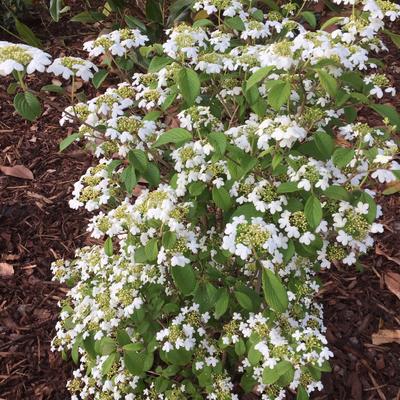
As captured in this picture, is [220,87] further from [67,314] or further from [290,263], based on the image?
[67,314]

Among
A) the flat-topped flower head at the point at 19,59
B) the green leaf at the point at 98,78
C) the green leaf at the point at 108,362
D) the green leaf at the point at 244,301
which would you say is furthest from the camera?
the green leaf at the point at 98,78

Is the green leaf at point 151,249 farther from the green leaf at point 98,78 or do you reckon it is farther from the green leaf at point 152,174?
the green leaf at point 98,78

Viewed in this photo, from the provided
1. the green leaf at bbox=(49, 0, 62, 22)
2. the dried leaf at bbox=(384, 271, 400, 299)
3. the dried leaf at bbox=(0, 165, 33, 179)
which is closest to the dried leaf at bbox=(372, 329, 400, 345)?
the dried leaf at bbox=(384, 271, 400, 299)

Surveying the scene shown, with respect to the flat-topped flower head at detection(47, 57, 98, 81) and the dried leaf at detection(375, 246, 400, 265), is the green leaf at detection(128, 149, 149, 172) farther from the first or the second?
the dried leaf at detection(375, 246, 400, 265)

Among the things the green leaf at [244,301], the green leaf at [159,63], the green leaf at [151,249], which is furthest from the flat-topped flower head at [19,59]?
the green leaf at [244,301]

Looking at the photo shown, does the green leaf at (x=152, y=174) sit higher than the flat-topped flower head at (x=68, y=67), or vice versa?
the flat-topped flower head at (x=68, y=67)
